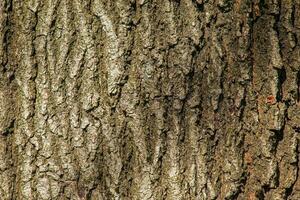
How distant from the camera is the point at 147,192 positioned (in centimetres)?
179

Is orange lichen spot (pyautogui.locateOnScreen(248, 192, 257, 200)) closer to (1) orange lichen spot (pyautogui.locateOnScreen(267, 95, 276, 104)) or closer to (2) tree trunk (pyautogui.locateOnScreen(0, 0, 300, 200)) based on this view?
(2) tree trunk (pyautogui.locateOnScreen(0, 0, 300, 200))

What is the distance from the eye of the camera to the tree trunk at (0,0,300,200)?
5.74ft

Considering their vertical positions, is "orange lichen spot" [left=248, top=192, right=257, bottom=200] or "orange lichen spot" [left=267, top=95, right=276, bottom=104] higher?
"orange lichen spot" [left=267, top=95, right=276, bottom=104]

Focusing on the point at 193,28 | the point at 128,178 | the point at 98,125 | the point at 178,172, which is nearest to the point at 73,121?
the point at 98,125

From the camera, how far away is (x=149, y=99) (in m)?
1.78

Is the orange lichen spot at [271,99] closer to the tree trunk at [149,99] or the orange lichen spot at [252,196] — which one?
the tree trunk at [149,99]

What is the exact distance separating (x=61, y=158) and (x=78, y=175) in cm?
8

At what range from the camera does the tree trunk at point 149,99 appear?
1.75 meters

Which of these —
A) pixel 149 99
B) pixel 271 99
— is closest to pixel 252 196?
pixel 271 99

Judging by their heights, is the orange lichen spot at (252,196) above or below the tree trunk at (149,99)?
below

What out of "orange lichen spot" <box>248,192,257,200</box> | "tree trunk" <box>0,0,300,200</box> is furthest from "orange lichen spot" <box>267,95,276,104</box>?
"orange lichen spot" <box>248,192,257,200</box>

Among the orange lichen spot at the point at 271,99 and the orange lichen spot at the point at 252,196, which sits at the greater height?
the orange lichen spot at the point at 271,99

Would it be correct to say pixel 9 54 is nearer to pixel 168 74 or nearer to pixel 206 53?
pixel 168 74

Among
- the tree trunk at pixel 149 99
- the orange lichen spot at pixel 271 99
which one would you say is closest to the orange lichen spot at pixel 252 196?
the tree trunk at pixel 149 99
